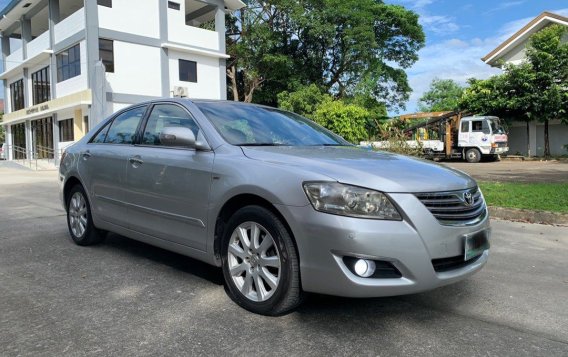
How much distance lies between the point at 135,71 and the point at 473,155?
18.1 meters

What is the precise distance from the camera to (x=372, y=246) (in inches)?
110

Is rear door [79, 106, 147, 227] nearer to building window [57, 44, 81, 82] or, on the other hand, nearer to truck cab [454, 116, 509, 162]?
building window [57, 44, 81, 82]

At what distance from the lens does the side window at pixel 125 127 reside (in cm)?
467

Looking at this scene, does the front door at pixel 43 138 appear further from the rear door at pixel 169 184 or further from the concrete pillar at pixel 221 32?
the rear door at pixel 169 184

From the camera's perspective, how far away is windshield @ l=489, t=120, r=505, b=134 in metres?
24.8

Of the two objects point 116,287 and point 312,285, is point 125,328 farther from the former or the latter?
point 312,285

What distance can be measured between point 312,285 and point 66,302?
1.94 metres

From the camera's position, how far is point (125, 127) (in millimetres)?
4852

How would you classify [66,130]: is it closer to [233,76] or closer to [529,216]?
[233,76]

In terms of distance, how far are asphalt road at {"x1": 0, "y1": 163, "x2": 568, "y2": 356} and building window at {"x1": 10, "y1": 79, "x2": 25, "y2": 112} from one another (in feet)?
103

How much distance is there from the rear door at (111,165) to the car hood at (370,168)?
158 centimetres

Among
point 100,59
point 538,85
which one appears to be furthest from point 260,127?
point 538,85

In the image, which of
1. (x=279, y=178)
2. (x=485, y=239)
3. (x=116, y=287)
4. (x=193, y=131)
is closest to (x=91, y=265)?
(x=116, y=287)

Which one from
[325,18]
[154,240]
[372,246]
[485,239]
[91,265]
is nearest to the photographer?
[372,246]
